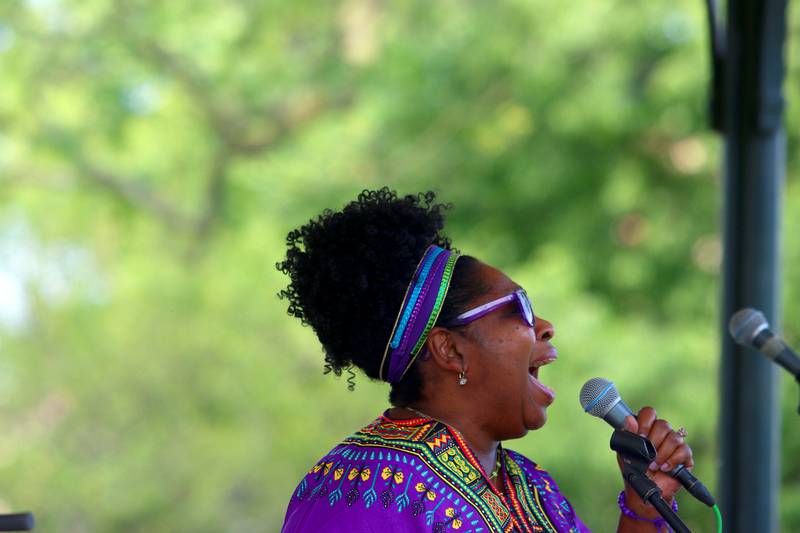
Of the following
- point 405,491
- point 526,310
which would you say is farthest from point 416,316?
point 405,491

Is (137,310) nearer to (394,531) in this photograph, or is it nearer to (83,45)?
(83,45)

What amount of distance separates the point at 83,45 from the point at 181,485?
12.9 feet

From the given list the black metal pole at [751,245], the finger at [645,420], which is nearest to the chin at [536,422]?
the finger at [645,420]

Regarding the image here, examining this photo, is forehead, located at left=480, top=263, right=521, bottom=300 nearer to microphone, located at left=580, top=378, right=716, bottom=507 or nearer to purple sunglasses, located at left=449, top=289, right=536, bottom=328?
purple sunglasses, located at left=449, top=289, right=536, bottom=328

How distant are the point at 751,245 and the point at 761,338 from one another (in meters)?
1.65

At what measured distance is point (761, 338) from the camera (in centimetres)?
213

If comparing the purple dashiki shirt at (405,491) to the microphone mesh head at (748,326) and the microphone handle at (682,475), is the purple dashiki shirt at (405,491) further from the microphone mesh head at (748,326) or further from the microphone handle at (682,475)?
the microphone mesh head at (748,326)

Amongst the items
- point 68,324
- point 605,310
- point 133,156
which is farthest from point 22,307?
point 605,310

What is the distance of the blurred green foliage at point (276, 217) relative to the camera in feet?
27.3

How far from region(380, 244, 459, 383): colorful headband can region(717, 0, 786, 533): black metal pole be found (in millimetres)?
1816

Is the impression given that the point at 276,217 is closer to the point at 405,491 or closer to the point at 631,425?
the point at 405,491

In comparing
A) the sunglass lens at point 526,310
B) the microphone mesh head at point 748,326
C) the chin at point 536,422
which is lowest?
the microphone mesh head at point 748,326

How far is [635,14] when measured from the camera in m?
8.74

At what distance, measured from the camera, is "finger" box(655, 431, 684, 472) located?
6.32ft
